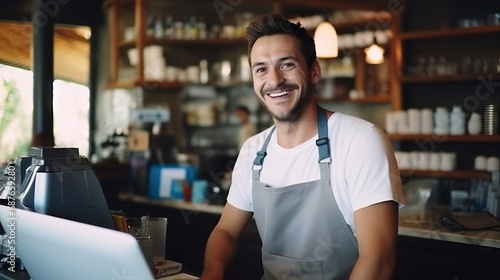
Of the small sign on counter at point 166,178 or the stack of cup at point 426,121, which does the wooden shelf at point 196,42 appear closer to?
the small sign on counter at point 166,178

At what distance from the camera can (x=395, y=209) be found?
1.64 meters

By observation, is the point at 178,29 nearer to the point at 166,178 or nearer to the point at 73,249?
Answer: the point at 166,178

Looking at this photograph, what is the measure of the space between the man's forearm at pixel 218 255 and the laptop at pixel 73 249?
1.75 ft

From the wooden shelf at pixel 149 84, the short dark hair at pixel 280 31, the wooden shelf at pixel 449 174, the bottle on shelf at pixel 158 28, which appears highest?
the bottle on shelf at pixel 158 28

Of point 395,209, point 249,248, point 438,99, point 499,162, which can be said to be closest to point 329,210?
point 395,209

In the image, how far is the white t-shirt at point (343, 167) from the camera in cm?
164

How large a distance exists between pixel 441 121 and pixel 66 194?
13.8 ft

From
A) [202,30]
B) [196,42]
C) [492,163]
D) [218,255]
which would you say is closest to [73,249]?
[218,255]

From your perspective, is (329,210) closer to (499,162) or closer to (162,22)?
(499,162)

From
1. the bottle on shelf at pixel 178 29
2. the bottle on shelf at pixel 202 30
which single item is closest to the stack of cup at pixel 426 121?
the bottle on shelf at pixel 202 30

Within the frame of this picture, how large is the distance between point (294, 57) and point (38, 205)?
909mm

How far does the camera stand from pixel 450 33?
514 centimetres

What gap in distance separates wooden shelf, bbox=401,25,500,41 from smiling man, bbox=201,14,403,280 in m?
3.50

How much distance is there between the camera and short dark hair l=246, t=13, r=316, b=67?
1.88 m
